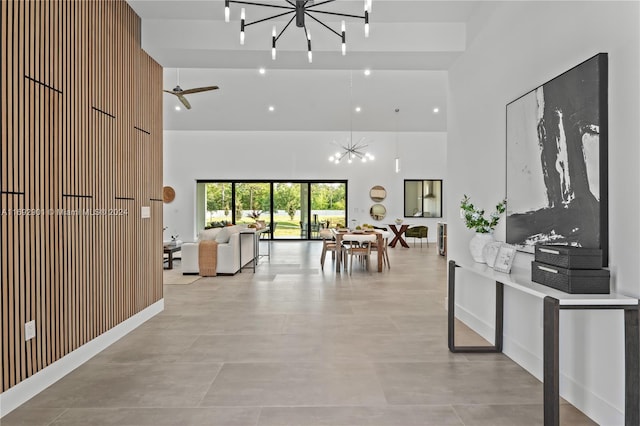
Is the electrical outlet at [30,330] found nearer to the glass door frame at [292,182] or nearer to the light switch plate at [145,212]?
the light switch plate at [145,212]

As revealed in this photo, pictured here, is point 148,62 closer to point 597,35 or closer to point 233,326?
point 233,326

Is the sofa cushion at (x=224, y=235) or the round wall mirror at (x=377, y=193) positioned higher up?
the round wall mirror at (x=377, y=193)

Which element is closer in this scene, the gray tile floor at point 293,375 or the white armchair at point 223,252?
the gray tile floor at point 293,375

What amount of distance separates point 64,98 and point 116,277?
1.66 metres

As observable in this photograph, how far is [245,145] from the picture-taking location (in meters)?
13.5

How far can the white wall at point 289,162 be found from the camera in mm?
13500

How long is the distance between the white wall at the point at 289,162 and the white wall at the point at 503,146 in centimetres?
899

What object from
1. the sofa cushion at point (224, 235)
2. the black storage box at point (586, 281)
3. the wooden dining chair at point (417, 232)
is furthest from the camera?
the wooden dining chair at point (417, 232)

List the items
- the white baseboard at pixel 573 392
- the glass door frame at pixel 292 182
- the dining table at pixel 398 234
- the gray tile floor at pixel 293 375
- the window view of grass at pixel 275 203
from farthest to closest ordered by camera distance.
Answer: the window view of grass at pixel 275 203 < the glass door frame at pixel 292 182 < the dining table at pixel 398 234 < the gray tile floor at pixel 293 375 < the white baseboard at pixel 573 392

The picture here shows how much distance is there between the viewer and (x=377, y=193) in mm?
13672

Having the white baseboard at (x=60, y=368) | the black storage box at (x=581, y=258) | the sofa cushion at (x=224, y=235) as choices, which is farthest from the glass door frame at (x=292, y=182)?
the black storage box at (x=581, y=258)

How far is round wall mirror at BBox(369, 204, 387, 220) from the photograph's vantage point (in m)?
13.7

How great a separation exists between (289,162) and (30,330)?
11.2m

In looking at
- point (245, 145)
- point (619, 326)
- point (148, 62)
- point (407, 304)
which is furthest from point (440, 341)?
point (245, 145)
